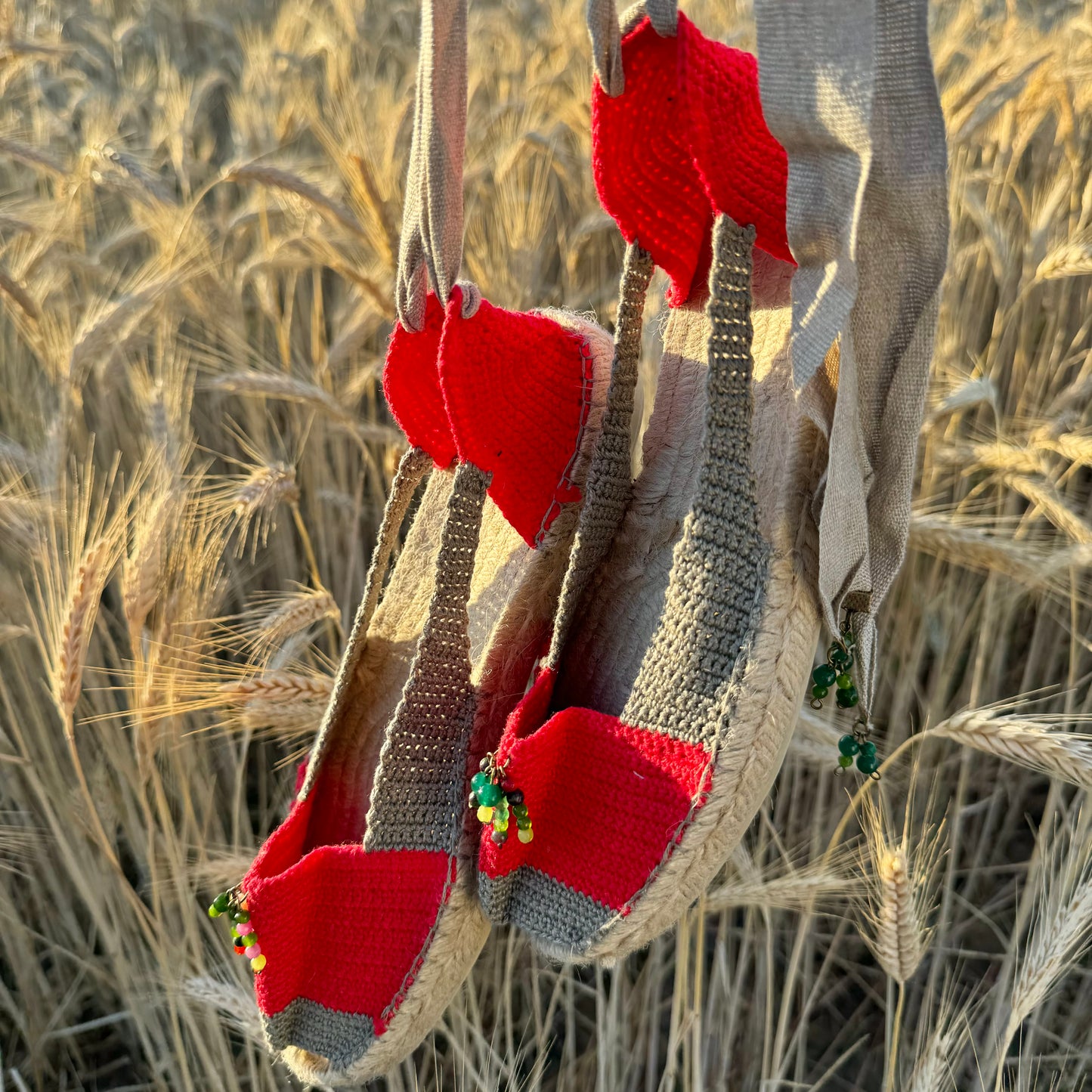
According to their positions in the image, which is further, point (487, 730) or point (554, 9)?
point (554, 9)

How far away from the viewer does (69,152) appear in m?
2.01

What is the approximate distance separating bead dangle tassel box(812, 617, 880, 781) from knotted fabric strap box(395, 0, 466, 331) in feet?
0.86

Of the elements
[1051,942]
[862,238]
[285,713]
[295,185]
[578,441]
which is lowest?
[1051,942]

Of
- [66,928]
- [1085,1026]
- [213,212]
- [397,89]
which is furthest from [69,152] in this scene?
[1085,1026]

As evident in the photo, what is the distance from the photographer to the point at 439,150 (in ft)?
1.42

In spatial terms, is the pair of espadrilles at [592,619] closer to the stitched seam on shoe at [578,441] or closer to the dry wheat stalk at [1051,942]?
the stitched seam on shoe at [578,441]

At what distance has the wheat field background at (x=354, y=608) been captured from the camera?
0.77 meters

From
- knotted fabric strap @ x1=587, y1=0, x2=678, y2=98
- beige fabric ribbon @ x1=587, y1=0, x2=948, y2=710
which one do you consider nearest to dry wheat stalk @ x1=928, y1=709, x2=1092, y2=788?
beige fabric ribbon @ x1=587, y1=0, x2=948, y2=710

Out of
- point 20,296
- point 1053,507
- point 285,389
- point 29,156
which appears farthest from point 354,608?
point 1053,507

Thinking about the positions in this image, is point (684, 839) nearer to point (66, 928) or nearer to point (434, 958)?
point (434, 958)

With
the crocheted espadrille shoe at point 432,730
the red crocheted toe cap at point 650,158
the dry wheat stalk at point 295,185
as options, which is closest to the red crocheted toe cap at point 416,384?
the crocheted espadrille shoe at point 432,730

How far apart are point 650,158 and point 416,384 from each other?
7.3 inches

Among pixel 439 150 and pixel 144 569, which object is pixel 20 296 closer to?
pixel 144 569

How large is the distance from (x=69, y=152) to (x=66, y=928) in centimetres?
162
